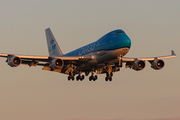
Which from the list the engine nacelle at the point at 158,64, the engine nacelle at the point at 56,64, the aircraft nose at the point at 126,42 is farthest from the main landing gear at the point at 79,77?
the aircraft nose at the point at 126,42

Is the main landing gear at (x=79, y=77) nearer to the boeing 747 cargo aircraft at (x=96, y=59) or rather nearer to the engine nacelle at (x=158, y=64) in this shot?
the boeing 747 cargo aircraft at (x=96, y=59)

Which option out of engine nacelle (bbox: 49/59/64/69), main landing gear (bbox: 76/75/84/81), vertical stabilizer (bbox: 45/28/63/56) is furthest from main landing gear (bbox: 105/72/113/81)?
vertical stabilizer (bbox: 45/28/63/56)

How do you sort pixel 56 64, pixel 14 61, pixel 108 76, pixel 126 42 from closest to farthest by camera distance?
pixel 14 61 → pixel 126 42 → pixel 56 64 → pixel 108 76

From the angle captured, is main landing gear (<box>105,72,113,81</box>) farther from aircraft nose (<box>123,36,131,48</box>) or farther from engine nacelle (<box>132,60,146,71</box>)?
aircraft nose (<box>123,36,131,48</box>)

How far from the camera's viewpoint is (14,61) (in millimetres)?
56750

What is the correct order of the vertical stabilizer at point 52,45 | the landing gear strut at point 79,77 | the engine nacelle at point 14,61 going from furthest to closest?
the vertical stabilizer at point 52,45
the landing gear strut at point 79,77
the engine nacelle at point 14,61

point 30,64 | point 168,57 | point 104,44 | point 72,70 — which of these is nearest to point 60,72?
point 72,70

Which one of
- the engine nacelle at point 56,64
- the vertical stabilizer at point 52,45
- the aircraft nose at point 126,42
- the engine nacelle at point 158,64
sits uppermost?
the vertical stabilizer at point 52,45

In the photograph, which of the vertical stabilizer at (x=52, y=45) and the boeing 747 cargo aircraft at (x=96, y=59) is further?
the vertical stabilizer at (x=52, y=45)

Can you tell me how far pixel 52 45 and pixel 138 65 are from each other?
26131 millimetres

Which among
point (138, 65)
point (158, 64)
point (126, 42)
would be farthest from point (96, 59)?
point (158, 64)

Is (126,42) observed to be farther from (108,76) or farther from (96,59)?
(108,76)

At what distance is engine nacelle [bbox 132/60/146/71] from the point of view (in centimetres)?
6469

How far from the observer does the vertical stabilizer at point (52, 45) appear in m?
80.8
